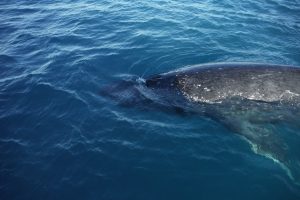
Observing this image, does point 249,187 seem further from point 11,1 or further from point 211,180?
point 11,1

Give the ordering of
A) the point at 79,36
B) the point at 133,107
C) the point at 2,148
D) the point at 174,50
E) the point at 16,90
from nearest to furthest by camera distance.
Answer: the point at 2,148 → the point at 133,107 → the point at 16,90 → the point at 174,50 → the point at 79,36

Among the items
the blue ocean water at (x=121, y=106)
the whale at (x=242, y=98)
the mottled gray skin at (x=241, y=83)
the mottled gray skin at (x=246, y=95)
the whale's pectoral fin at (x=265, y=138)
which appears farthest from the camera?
the mottled gray skin at (x=241, y=83)

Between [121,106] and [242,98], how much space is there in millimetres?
4728

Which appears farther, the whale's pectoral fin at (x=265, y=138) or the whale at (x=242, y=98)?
the whale at (x=242, y=98)

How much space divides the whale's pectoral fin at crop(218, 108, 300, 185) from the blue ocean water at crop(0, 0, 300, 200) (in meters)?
0.26

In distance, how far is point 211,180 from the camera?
1078 centimetres

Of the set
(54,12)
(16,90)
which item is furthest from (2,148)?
(54,12)

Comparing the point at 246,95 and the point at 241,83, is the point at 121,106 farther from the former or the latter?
the point at 246,95

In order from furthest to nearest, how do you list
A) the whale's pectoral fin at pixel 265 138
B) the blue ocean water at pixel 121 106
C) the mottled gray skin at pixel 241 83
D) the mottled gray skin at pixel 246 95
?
1. the mottled gray skin at pixel 241 83
2. the mottled gray skin at pixel 246 95
3. the whale's pectoral fin at pixel 265 138
4. the blue ocean water at pixel 121 106

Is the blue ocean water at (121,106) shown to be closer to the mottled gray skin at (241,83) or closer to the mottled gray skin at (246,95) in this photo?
the mottled gray skin at (246,95)

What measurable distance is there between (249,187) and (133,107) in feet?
17.9

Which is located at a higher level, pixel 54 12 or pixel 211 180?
pixel 54 12

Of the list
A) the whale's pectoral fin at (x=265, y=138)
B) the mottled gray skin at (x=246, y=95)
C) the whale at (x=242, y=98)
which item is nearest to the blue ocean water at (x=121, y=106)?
the whale's pectoral fin at (x=265, y=138)

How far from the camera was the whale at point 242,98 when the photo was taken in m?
12.3
